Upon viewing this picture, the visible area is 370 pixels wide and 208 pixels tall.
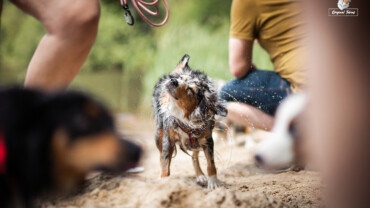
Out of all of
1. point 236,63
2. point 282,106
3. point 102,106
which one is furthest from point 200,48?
point 102,106

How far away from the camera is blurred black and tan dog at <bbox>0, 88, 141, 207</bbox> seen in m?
1.08

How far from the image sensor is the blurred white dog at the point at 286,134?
1631 millimetres

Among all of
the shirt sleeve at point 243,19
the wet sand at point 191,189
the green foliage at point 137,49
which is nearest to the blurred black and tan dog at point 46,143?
the wet sand at point 191,189

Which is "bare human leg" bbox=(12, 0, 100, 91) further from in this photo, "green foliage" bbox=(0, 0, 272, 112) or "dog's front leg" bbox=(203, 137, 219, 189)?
"dog's front leg" bbox=(203, 137, 219, 189)

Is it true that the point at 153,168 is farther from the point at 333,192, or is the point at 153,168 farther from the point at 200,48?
the point at 333,192

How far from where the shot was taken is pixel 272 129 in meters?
1.85

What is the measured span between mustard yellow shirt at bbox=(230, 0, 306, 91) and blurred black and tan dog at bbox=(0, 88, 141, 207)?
2.90 feet

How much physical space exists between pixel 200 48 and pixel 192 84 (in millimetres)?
770

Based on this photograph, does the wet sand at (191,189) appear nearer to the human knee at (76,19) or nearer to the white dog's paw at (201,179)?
the white dog's paw at (201,179)

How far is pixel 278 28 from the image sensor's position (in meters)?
1.78

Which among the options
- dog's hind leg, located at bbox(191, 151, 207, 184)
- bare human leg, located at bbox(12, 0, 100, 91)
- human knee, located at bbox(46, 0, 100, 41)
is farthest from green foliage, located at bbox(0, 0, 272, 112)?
dog's hind leg, located at bbox(191, 151, 207, 184)

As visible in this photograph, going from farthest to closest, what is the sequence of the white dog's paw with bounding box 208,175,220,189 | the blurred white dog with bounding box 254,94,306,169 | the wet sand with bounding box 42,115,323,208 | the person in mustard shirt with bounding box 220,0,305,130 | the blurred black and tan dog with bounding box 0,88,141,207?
the person in mustard shirt with bounding box 220,0,305,130 → the blurred white dog with bounding box 254,94,306,169 → the white dog's paw with bounding box 208,175,220,189 → the wet sand with bounding box 42,115,323,208 → the blurred black and tan dog with bounding box 0,88,141,207

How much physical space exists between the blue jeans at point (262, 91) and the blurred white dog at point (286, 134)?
5 cm

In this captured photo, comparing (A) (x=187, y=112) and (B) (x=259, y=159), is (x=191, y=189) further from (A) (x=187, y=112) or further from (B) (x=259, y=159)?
(B) (x=259, y=159)
